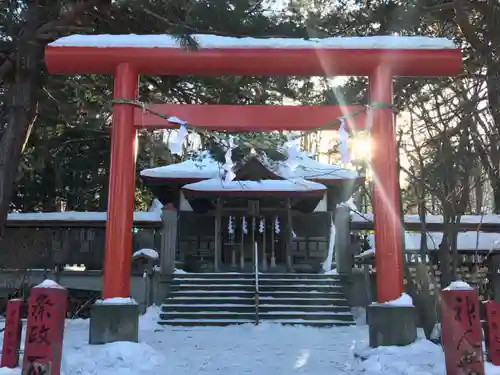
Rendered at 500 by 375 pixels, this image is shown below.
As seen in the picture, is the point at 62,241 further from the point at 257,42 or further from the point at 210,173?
the point at 257,42

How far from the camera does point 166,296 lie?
14.8m

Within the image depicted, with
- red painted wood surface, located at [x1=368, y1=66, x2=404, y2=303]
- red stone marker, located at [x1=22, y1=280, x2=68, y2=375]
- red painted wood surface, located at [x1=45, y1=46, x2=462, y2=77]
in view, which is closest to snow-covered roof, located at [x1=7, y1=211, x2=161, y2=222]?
red painted wood surface, located at [x1=45, y1=46, x2=462, y2=77]

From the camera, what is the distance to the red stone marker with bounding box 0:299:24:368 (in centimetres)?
588

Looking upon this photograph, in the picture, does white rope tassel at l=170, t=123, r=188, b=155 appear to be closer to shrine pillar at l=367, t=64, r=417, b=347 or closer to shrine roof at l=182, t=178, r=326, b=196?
shrine pillar at l=367, t=64, r=417, b=347

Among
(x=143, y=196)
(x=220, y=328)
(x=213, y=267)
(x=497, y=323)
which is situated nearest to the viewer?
(x=497, y=323)

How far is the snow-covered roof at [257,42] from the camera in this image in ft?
26.5

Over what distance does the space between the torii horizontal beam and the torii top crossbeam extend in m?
0.65

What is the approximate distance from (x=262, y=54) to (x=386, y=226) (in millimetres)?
3295

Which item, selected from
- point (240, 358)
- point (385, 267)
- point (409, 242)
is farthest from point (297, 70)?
point (409, 242)

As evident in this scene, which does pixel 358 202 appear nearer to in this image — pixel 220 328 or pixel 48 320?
pixel 220 328

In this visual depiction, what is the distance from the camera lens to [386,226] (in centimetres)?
791

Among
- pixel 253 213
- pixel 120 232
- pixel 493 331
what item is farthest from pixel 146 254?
pixel 493 331

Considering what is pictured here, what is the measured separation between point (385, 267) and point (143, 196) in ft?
69.6

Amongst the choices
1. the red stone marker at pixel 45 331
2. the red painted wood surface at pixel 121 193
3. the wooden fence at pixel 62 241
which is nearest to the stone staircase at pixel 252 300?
the wooden fence at pixel 62 241
